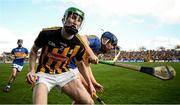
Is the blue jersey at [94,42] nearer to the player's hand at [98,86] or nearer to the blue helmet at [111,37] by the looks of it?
the blue helmet at [111,37]

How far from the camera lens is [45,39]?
620cm

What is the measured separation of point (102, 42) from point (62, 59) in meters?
1.80

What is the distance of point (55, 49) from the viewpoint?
20.6 ft

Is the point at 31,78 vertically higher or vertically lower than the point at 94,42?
lower

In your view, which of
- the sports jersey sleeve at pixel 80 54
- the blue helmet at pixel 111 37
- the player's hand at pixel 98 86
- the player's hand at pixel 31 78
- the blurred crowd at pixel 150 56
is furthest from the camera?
the blurred crowd at pixel 150 56

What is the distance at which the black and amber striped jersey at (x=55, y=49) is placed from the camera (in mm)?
6227

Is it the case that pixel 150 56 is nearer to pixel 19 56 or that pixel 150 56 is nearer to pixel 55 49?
pixel 19 56

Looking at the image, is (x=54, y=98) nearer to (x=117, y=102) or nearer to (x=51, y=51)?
(x=117, y=102)

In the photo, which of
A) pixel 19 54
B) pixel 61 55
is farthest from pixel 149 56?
pixel 61 55

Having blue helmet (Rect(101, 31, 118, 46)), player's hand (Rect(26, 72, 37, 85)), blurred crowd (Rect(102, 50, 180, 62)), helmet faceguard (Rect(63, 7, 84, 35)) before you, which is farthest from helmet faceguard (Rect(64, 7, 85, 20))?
blurred crowd (Rect(102, 50, 180, 62))

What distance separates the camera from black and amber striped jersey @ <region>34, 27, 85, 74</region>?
20.4ft

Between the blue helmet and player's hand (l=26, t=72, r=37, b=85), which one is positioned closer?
player's hand (l=26, t=72, r=37, b=85)

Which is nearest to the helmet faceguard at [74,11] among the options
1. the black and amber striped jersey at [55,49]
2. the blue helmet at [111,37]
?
the black and amber striped jersey at [55,49]

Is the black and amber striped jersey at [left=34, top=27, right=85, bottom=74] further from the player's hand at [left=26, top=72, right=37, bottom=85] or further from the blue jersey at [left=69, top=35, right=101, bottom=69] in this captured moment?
the blue jersey at [left=69, top=35, right=101, bottom=69]
